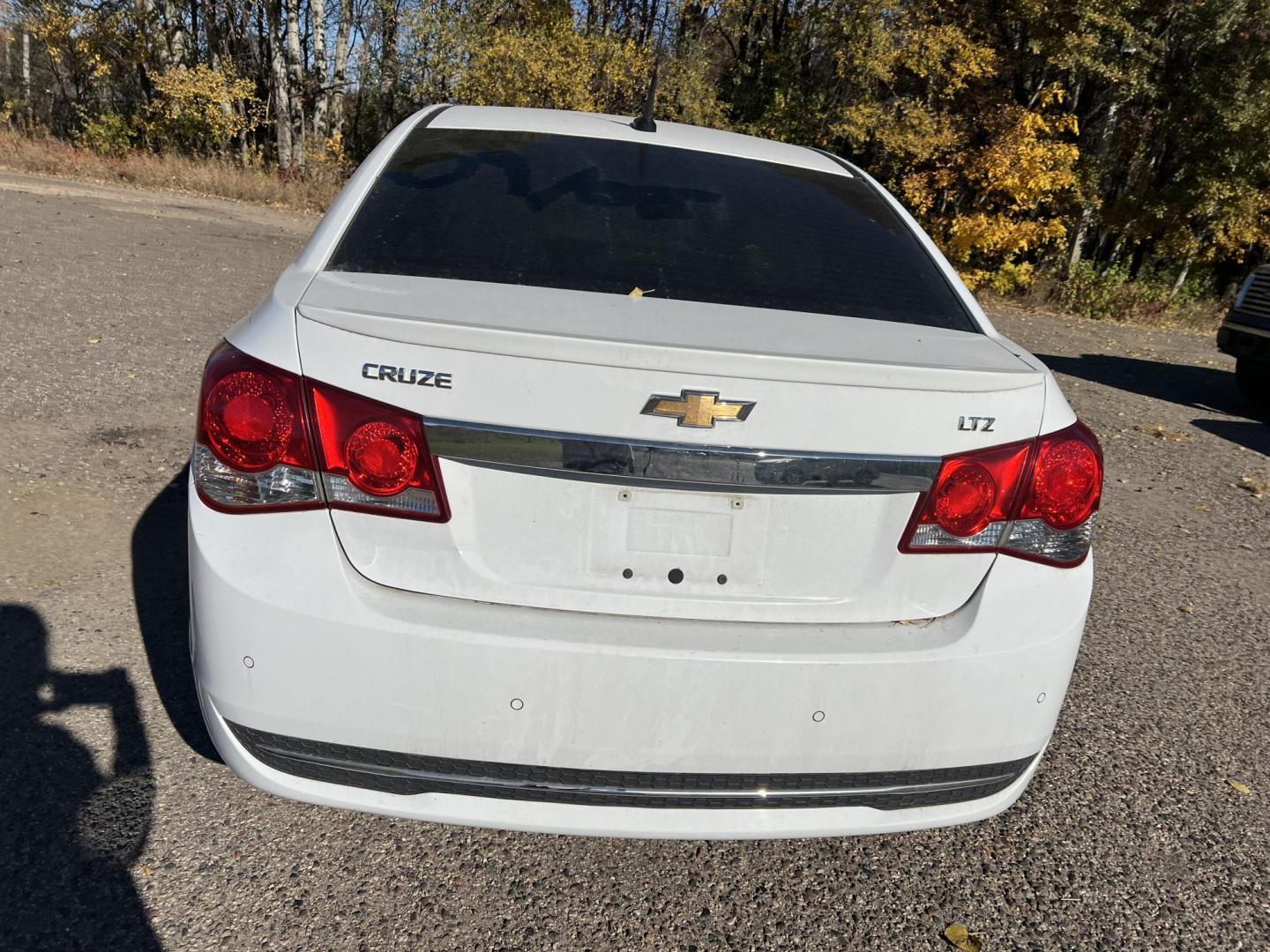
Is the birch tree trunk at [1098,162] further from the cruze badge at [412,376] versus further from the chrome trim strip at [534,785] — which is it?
the cruze badge at [412,376]

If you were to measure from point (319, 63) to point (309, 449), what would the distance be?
993 inches

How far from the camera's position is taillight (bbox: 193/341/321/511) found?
1.79 m

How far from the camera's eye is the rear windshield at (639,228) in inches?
88.7

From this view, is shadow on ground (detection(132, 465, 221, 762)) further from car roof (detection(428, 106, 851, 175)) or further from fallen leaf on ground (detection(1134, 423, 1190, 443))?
fallen leaf on ground (detection(1134, 423, 1190, 443))

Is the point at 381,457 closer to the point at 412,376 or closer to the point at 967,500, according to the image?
the point at 412,376

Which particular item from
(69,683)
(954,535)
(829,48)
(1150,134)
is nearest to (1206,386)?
(954,535)

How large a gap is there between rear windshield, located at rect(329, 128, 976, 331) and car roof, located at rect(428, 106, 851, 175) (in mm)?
64

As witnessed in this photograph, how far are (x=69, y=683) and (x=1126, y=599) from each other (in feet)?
14.0

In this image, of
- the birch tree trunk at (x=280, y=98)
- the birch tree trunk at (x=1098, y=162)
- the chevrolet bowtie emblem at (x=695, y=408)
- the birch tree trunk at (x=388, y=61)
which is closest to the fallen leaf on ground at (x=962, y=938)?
the chevrolet bowtie emblem at (x=695, y=408)

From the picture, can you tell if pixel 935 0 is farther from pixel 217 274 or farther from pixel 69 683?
pixel 69 683

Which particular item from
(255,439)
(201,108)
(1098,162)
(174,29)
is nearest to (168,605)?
(255,439)

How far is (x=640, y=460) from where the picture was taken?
1.76 metres

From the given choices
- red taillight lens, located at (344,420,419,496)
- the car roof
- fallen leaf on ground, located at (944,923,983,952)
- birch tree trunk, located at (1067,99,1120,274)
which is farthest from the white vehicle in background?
birch tree trunk, located at (1067,99,1120,274)

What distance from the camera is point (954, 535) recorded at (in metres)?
1.90
